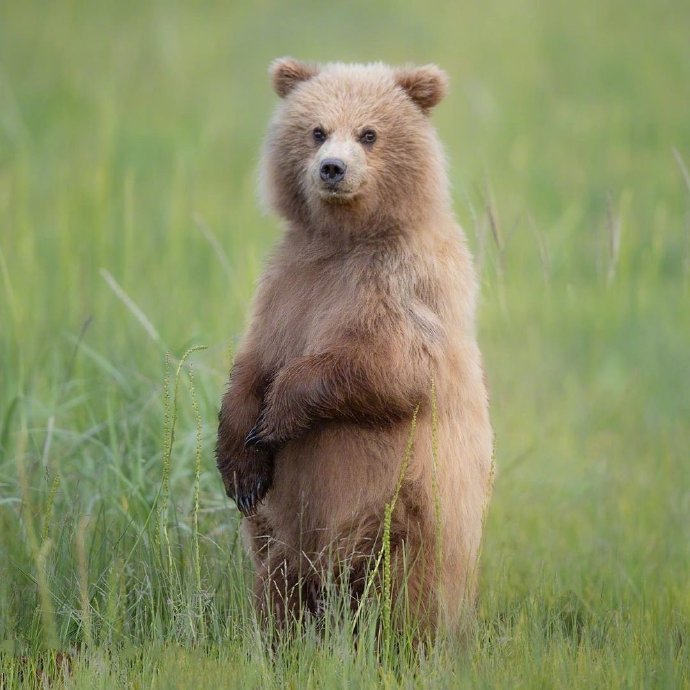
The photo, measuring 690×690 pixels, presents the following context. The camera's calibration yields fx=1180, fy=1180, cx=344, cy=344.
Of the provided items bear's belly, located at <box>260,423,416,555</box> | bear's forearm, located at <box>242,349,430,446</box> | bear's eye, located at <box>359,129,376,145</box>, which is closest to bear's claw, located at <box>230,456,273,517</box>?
bear's belly, located at <box>260,423,416,555</box>

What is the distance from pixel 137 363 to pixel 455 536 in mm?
2599

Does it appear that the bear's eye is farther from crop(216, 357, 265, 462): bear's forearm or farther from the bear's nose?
crop(216, 357, 265, 462): bear's forearm

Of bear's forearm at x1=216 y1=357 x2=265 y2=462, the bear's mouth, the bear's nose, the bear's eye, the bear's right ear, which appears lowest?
bear's forearm at x1=216 y1=357 x2=265 y2=462

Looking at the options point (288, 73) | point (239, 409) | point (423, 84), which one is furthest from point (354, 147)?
point (239, 409)

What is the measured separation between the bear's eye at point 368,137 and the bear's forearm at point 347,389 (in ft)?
2.74

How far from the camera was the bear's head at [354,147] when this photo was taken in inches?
159

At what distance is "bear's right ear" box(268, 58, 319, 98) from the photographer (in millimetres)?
4379

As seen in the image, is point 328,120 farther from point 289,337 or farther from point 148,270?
point 148,270

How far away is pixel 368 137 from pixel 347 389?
3.20ft

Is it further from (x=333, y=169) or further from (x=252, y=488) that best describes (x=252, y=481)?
(x=333, y=169)

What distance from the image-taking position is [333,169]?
12.9 ft

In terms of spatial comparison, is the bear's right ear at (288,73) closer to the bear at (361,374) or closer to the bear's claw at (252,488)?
the bear at (361,374)

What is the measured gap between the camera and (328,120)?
4137 mm

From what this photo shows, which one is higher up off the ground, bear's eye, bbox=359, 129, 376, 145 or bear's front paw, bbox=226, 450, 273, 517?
bear's eye, bbox=359, 129, 376, 145
